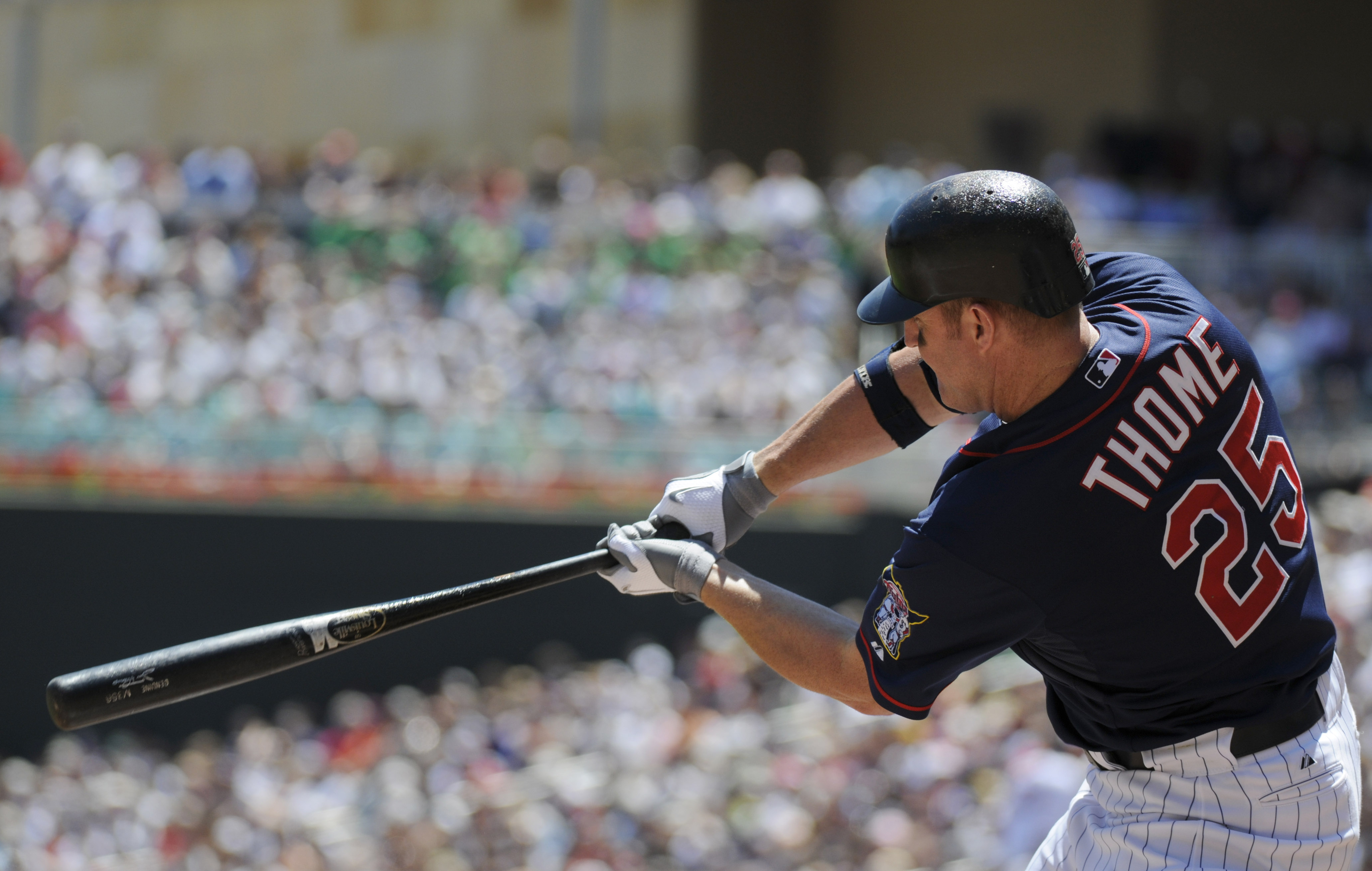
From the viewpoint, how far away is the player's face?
177 cm

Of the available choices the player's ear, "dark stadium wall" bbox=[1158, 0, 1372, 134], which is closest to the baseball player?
the player's ear

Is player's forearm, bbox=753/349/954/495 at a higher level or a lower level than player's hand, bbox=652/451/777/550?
higher

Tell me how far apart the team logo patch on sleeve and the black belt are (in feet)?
1.23

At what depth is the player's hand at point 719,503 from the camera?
219 cm

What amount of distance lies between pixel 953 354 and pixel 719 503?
561mm

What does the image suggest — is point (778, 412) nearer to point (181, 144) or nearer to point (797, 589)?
point (797, 589)

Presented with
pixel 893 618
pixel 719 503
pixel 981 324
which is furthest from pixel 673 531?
pixel 981 324

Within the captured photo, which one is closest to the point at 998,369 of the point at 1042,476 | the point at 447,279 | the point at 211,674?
the point at 1042,476

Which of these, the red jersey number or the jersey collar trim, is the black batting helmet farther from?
the red jersey number

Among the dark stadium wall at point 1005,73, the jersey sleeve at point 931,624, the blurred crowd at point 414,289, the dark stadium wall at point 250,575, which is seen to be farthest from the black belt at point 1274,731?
the dark stadium wall at point 1005,73

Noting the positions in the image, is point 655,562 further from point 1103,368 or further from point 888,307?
point 1103,368

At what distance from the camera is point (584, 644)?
9.18 meters

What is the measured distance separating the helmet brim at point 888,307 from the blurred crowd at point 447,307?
693 centimetres

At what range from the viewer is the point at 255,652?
2.10 metres
